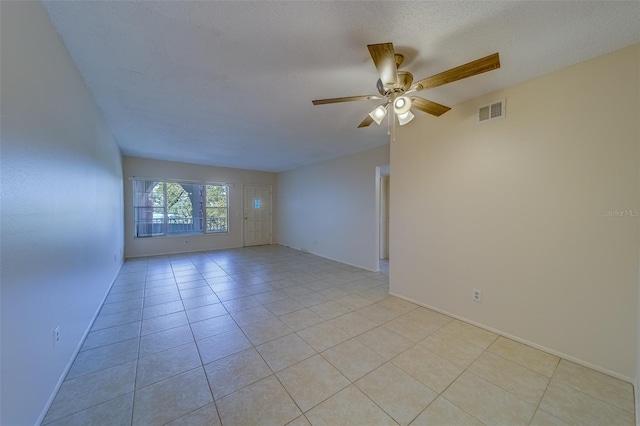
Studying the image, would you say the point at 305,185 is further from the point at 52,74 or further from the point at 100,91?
the point at 52,74

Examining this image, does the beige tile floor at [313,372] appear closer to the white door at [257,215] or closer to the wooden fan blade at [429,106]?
the wooden fan blade at [429,106]

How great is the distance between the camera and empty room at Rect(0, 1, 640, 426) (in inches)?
54.1

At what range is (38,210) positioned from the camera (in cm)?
134

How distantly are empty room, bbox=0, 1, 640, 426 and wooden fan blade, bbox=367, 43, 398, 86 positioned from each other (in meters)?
0.02

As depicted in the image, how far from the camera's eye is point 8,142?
3.58 ft

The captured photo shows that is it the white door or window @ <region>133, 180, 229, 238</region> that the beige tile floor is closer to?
window @ <region>133, 180, 229, 238</region>

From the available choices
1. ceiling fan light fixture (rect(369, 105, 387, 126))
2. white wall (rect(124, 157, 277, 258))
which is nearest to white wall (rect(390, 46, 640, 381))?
ceiling fan light fixture (rect(369, 105, 387, 126))

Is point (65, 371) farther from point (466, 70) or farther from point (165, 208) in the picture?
point (165, 208)

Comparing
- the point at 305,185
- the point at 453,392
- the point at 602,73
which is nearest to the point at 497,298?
the point at 453,392

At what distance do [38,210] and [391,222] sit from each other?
3328mm

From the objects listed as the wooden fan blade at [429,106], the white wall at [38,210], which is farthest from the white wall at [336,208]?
the white wall at [38,210]

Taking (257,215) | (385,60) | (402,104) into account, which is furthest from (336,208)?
(385,60)

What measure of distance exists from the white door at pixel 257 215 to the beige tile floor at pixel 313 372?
439cm

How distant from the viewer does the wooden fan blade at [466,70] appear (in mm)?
1373
